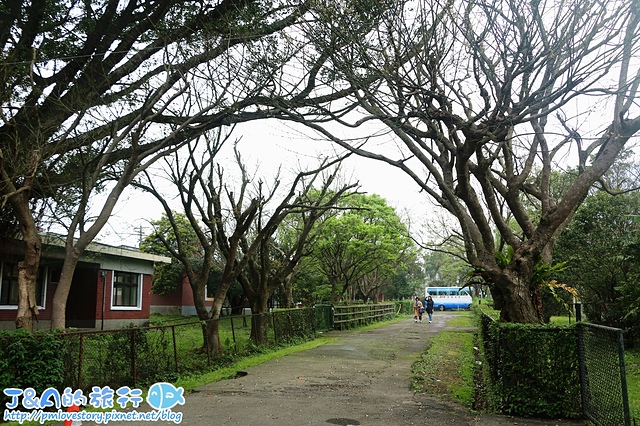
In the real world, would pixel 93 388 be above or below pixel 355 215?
below

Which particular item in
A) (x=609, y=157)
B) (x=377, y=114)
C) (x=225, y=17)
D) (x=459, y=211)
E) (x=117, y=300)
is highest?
(x=225, y=17)

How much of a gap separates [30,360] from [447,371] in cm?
886

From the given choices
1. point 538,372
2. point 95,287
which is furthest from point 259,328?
point 538,372

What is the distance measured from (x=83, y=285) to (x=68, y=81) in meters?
14.2

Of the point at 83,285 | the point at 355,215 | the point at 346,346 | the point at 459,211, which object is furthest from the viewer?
the point at 355,215

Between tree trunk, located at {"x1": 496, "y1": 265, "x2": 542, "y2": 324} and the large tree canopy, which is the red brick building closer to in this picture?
the large tree canopy

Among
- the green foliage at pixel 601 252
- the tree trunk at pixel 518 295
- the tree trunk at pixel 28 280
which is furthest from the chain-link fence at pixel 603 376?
the green foliage at pixel 601 252

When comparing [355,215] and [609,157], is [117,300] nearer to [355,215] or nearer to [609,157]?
[355,215]

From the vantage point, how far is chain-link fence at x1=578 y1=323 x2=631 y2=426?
5.66 m

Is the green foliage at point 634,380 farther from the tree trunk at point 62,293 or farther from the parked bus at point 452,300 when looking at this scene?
the parked bus at point 452,300

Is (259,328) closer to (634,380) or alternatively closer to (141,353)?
(141,353)

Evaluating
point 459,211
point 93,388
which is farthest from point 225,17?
point 93,388

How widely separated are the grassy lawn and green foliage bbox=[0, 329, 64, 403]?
20.8ft

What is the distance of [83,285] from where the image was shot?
921 inches
